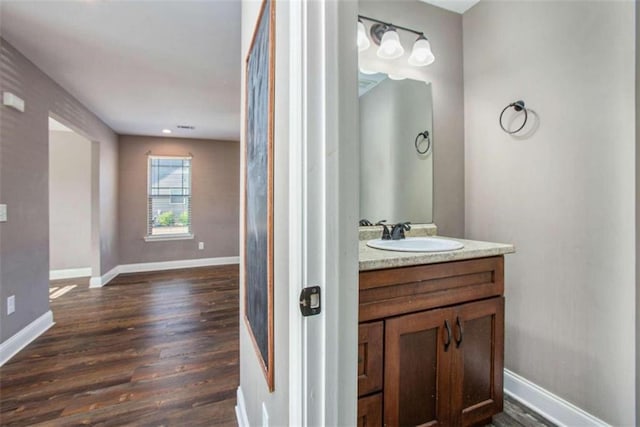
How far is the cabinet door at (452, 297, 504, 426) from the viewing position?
1294mm

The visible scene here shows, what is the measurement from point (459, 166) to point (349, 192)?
1.67 m

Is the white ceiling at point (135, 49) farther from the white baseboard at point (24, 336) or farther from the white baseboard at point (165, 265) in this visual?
the white baseboard at point (165, 265)

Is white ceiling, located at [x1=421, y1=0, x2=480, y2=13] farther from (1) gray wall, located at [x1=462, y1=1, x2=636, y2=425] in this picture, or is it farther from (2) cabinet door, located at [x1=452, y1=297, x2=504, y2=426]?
(2) cabinet door, located at [x1=452, y1=297, x2=504, y2=426]

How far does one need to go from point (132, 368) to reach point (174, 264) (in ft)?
11.3

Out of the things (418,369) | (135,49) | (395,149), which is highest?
(135,49)

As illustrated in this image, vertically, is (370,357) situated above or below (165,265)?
above

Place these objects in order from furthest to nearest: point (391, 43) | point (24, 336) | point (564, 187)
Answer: point (24, 336) → point (391, 43) → point (564, 187)

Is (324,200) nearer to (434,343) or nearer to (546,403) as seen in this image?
(434,343)

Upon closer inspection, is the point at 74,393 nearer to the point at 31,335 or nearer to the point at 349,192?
the point at 31,335

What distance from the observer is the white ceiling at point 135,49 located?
6.04 ft

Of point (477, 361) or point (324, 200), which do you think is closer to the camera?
point (324, 200)

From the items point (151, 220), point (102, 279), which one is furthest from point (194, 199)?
point (102, 279)

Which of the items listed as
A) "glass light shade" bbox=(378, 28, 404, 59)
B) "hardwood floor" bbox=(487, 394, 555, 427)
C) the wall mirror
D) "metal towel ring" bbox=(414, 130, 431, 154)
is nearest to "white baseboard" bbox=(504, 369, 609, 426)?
"hardwood floor" bbox=(487, 394, 555, 427)

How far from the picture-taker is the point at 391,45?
1742 mm
